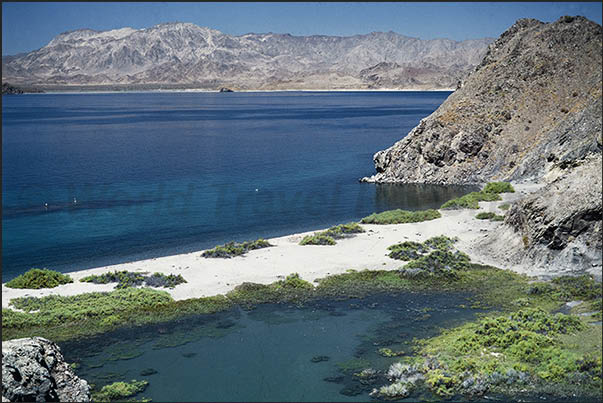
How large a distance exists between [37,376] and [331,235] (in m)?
23.7

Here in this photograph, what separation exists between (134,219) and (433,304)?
2810 centimetres

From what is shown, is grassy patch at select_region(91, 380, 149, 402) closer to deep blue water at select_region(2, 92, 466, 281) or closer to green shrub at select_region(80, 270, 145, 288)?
green shrub at select_region(80, 270, 145, 288)

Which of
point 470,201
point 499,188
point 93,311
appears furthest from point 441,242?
point 93,311

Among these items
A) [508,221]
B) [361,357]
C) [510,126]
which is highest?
[510,126]

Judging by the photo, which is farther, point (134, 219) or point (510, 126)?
point (510, 126)

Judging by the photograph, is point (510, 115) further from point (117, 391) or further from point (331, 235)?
point (117, 391)

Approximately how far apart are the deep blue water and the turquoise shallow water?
1367 centimetres

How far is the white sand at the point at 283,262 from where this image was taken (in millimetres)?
31875

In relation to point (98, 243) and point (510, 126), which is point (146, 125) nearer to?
point (510, 126)

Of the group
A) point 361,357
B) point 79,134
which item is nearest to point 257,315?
point 361,357

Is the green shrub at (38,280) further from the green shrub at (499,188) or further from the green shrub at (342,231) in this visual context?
the green shrub at (499,188)

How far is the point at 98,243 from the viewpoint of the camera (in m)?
42.6

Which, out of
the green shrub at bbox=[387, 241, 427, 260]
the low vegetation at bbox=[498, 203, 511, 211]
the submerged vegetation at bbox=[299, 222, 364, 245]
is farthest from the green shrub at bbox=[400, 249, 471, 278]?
the low vegetation at bbox=[498, 203, 511, 211]

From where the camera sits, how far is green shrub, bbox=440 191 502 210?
48469 mm
